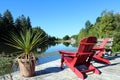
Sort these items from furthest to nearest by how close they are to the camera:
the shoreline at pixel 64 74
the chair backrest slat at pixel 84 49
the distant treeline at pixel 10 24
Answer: the distant treeline at pixel 10 24, the chair backrest slat at pixel 84 49, the shoreline at pixel 64 74

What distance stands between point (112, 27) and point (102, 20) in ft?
9.67

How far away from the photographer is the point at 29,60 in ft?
20.5

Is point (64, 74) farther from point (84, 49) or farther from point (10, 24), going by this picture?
point (10, 24)

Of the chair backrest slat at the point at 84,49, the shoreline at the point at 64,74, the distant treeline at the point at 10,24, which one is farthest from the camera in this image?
Result: the distant treeline at the point at 10,24

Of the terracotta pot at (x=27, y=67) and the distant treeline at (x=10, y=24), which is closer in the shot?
the terracotta pot at (x=27, y=67)

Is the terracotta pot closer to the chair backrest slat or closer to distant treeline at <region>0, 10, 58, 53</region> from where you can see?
the chair backrest slat

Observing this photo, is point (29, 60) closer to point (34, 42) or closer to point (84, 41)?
point (34, 42)

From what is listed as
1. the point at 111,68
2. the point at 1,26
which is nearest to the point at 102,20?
the point at 1,26

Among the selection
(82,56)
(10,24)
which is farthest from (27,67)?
(10,24)

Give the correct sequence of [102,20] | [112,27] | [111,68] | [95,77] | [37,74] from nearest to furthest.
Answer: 1. [95,77]
2. [37,74]
3. [111,68]
4. [112,27]
5. [102,20]

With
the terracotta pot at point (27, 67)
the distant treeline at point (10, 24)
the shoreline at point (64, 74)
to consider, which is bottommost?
the shoreline at point (64, 74)

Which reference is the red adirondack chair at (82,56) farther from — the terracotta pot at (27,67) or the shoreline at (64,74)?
the terracotta pot at (27,67)

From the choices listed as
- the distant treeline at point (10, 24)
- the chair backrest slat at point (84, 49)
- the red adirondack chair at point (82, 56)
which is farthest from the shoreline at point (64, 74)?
the distant treeline at point (10, 24)

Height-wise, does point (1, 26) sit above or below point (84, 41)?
above
